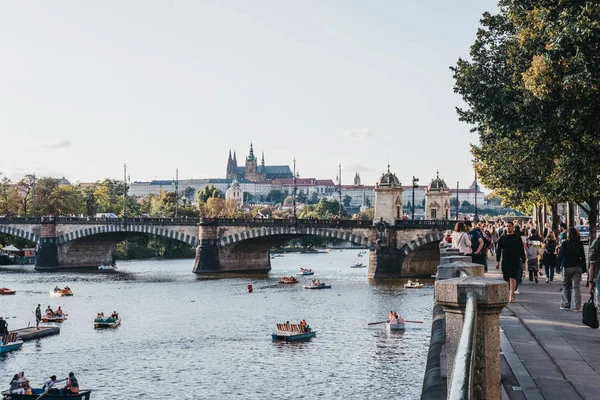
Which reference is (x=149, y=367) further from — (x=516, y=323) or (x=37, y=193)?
(x=37, y=193)

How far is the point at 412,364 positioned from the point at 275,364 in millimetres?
5526

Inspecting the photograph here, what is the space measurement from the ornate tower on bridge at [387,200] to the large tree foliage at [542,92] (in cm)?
4372

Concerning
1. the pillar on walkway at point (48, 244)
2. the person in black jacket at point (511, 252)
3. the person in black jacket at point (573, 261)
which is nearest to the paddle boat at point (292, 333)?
the person in black jacket at point (511, 252)

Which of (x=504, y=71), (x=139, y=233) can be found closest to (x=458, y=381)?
(x=504, y=71)

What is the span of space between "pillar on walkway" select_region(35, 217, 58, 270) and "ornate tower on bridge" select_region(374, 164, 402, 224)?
38968 mm

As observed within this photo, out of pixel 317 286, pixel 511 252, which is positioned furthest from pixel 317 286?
pixel 511 252

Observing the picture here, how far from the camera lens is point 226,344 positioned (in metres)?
37.7

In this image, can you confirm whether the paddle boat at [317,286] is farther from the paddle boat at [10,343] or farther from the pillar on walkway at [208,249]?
the paddle boat at [10,343]

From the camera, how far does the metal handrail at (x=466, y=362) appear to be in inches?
152

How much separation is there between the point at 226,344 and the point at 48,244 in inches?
2456

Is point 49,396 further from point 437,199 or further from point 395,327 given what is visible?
point 437,199

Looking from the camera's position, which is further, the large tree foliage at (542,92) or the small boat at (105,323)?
the small boat at (105,323)

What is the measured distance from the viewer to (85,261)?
99.9 metres

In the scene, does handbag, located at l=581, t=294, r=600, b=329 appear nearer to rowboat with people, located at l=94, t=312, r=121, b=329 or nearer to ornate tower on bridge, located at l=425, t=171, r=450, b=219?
rowboat with people, located at l=94, t=312, r=121, b=329
